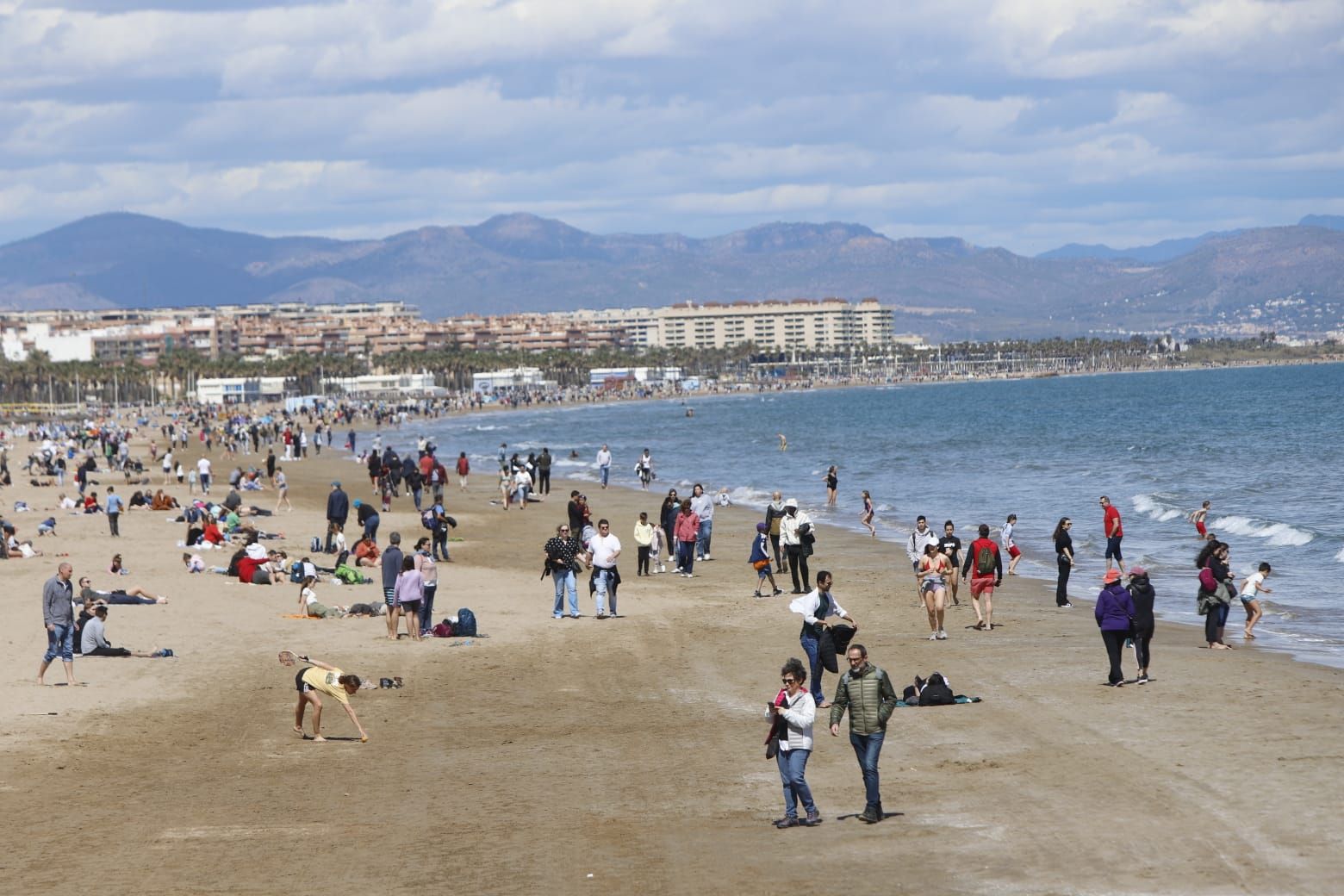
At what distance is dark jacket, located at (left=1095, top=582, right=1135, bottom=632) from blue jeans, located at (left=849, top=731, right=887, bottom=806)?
5.31 m

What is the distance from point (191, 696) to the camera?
54.5ft

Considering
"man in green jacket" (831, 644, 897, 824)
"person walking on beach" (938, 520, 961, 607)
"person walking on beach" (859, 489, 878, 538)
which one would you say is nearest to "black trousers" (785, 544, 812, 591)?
"person walking on beach" (938, 520, 961, 607)

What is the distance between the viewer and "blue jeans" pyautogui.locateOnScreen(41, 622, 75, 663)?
16766 mm

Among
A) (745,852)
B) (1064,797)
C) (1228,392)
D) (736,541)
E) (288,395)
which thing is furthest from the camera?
(288,395)

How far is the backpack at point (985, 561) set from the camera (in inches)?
789

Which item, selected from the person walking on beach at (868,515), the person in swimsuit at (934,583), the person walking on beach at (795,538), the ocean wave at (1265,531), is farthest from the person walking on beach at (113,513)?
the ocean wave at (1265,531)

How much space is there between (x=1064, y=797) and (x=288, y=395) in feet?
605

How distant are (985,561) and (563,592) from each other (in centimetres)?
577

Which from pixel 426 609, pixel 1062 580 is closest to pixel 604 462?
pixel 1062 580

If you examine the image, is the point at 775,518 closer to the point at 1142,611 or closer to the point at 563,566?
the point at 563,566

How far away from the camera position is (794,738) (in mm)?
11266

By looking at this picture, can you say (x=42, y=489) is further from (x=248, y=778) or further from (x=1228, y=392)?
(x=1228, y=392)

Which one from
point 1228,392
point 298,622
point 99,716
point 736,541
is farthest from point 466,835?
point 1228,392

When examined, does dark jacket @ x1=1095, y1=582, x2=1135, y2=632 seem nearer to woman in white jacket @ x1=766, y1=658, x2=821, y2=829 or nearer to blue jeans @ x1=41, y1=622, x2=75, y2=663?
woman in white jacket @ x1=766, y1=658, x2=821, y2=829
